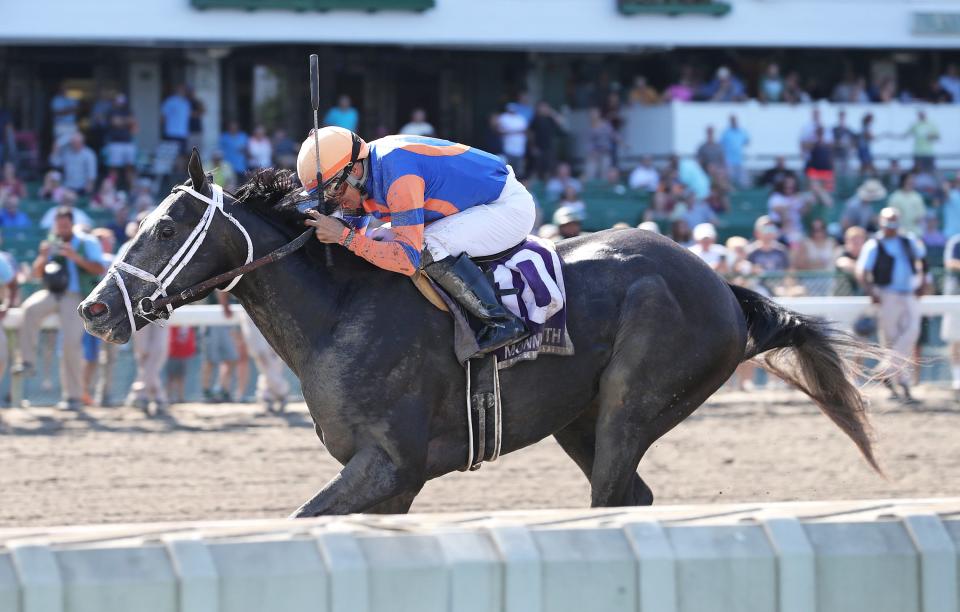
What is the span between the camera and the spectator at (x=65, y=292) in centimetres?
1077

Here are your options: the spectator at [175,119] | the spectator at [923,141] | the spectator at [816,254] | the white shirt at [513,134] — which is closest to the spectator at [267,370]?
the spectator at [816,254]

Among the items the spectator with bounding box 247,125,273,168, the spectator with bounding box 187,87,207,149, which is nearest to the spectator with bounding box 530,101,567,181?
the spectator with bounding box 247,125,273,168

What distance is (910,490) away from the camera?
7949mm

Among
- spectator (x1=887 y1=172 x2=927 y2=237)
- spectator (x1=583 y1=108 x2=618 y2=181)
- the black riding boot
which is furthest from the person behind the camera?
spectator (x1=583 y1=108 x2=618 y2=181)

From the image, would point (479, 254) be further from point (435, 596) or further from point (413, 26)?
point (413, 26)

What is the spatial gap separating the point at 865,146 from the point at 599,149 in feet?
12.5

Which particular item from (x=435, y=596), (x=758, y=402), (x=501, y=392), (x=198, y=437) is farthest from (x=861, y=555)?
(x=758, y=402)

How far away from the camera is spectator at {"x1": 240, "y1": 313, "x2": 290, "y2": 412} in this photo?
11.1 m

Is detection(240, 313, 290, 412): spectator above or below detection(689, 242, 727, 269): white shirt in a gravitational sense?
below

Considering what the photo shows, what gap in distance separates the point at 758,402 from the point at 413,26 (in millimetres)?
8766

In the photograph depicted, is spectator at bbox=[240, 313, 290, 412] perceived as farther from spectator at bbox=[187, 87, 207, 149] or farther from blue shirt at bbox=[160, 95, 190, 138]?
spectator at bbox=[187, 87, 207, 149]

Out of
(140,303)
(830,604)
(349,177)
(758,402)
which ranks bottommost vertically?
(758,402)

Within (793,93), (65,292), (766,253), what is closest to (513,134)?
(793,93)

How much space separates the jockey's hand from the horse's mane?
163mm
